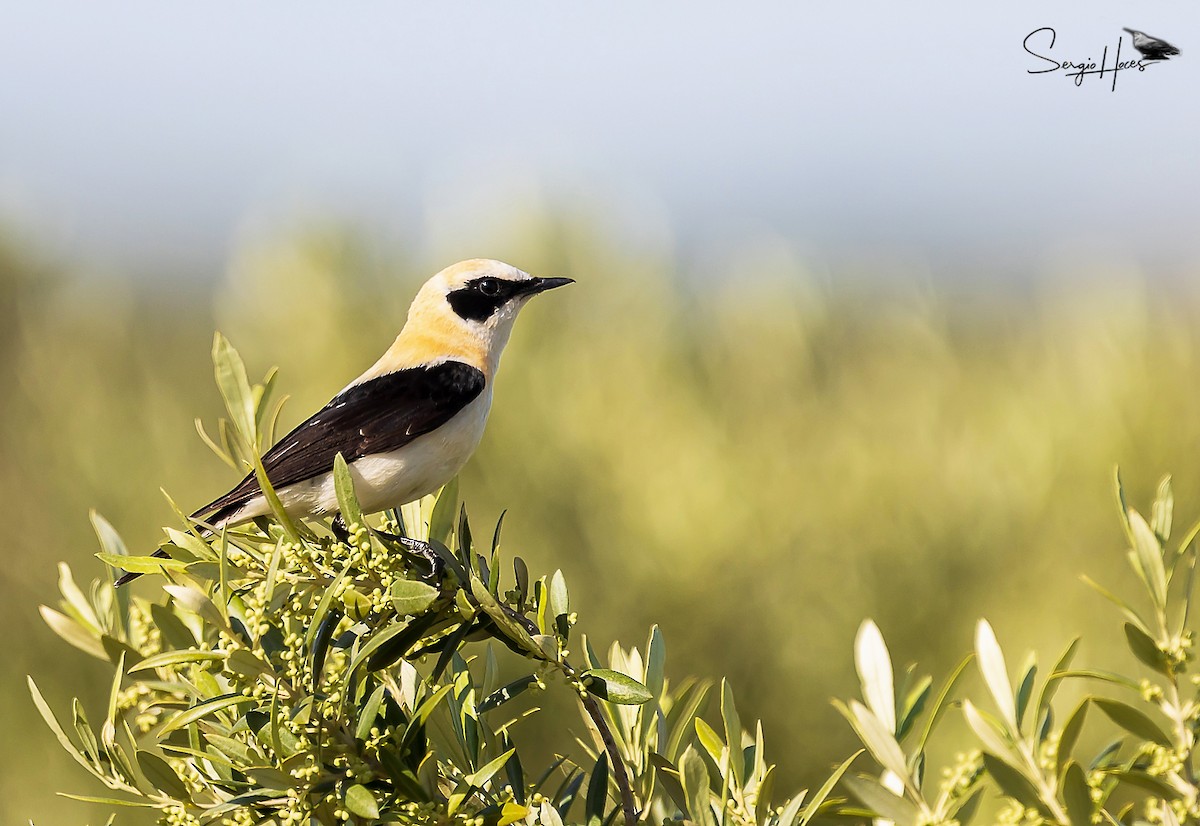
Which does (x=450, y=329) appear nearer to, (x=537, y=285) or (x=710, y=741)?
(x=537, y=285)

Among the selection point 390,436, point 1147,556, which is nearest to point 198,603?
point 1147,556

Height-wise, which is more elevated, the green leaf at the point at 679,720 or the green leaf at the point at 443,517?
the green leaf at the point at 443,517

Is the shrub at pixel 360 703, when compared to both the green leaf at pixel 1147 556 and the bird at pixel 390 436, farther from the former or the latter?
the bird at pixel 390 436

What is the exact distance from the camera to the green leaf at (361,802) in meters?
0.64

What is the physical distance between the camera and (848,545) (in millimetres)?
2477

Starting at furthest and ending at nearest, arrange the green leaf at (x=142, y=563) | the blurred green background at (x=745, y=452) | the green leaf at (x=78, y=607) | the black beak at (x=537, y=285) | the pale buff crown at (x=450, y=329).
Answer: the blurred green background at (x=745, y=452) → the black beak at (x=537, y=285) → the pale buff crown at (x=450, y=329) → the green leaf at (x=78, y=607) → the green leaf at (x=142, y=563)

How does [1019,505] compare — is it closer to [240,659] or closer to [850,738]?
[850,738]

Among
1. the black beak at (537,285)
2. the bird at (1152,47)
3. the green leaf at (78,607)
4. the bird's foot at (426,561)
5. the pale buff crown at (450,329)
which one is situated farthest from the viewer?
the black beak at (537,285)

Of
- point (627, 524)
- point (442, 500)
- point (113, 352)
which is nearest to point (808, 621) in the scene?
point (627, 524)

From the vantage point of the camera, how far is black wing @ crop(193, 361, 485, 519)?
4.96 feet

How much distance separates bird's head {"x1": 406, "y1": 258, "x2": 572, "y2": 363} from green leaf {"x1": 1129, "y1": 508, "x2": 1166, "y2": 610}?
1.23 m

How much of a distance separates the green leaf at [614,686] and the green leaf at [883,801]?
0.15 m

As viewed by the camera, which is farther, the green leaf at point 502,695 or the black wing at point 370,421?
the black wing at point 370,421

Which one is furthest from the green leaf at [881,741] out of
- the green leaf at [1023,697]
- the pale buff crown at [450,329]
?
the pale buff crown at [450,329]
